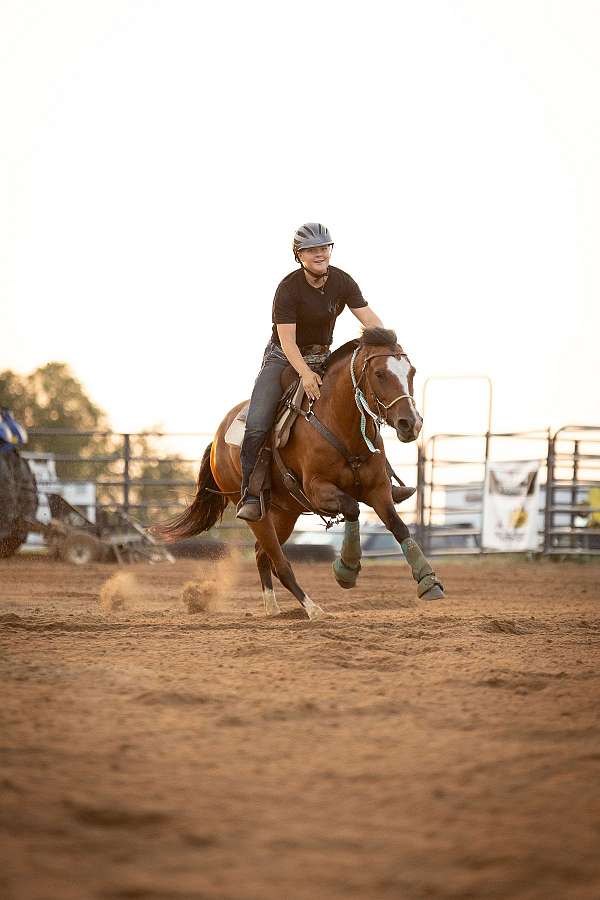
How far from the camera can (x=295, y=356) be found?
23.0 ft

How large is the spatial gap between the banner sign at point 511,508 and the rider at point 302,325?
9.80 m

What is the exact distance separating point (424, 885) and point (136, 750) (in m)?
1.21

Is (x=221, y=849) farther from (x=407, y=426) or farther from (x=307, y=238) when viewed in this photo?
(x=307, y=238)

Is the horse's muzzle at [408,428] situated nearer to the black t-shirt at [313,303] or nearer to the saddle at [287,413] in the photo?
the saddle at [287,413]

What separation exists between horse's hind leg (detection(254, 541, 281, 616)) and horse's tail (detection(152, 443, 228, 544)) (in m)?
0.84

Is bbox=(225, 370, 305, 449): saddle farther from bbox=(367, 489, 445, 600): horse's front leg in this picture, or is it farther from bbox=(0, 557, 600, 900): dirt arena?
bbox=(0, 557, 600, 900): dirt arena

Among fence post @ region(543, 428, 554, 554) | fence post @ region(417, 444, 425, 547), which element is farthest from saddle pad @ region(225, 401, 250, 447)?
fence post @ region(543, 428, 554, 554)

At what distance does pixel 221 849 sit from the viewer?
2.28 meters

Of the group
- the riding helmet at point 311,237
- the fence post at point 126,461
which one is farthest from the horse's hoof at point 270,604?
the fence post at point 126,461

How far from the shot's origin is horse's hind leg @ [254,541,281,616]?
25.7ft

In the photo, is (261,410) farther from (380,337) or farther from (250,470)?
(380,337)

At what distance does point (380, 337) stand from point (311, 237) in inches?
37.1

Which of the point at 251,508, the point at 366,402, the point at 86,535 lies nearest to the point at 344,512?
the point at 366,402

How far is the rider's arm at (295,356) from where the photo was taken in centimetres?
692
